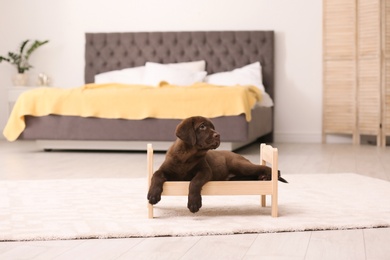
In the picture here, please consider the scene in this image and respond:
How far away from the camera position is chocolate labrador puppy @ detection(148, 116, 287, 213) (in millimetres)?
2672

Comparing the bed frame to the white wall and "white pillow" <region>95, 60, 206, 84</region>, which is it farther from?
the white wall

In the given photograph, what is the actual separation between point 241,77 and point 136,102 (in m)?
1.63

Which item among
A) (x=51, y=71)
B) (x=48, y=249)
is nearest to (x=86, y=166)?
(x=48, y=249)

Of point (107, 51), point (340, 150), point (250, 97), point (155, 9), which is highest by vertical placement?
point (155, 9)

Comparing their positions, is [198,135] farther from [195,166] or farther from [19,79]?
[19,79]

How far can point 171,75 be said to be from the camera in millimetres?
7086

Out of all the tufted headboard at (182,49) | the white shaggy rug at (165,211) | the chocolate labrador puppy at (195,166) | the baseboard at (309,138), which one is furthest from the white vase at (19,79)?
the chocolate labrador puppy at (195,166)

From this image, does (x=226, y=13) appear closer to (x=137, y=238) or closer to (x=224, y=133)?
(x=224, y=133)

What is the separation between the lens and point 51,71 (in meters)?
7.93

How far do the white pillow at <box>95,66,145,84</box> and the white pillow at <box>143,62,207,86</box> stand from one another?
83 mm

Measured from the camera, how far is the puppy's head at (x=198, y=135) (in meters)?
2.66

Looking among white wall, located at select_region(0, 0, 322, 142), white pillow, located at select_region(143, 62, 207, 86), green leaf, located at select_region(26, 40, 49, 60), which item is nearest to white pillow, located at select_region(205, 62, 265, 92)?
white pillow, located at select_region(143, 62, 207, 86)

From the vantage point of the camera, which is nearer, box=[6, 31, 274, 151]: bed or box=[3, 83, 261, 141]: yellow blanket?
box=[3, 83, 261, 141]: yellow blanket

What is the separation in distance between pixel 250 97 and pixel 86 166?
5.40ft
